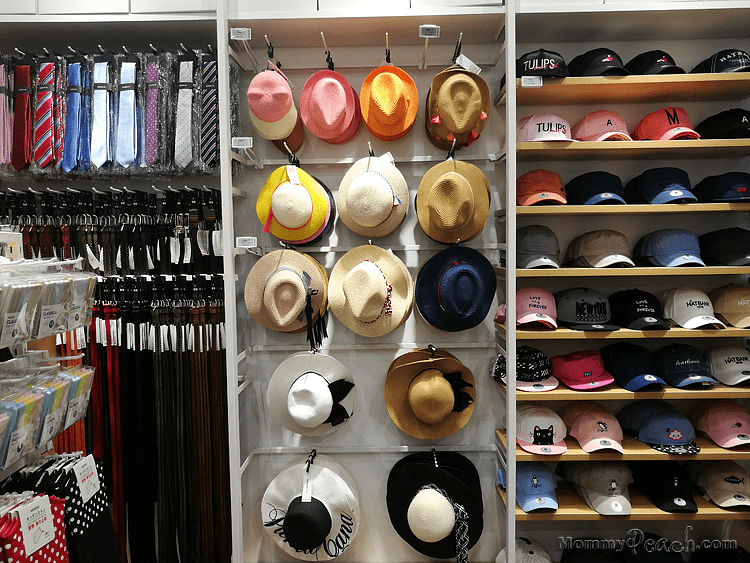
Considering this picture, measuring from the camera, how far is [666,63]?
7.18 ft

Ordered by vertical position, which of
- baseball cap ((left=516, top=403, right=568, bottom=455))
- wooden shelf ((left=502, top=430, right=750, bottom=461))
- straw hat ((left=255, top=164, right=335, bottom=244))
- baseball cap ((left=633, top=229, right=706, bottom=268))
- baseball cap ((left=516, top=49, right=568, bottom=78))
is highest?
baseball cap ((left=516, top=49, right=568, bottom=78))

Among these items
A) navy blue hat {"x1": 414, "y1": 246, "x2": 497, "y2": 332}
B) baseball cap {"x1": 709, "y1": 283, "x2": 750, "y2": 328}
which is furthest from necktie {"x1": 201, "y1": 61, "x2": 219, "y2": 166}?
baseball cap {"x1": 709, "y1": 283, "x2": 750, "y2": 328}

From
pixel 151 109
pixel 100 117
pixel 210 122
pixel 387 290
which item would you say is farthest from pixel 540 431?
pixel 100 117

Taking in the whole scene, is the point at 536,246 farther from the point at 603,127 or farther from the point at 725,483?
the point at 725,483

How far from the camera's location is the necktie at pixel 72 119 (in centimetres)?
225

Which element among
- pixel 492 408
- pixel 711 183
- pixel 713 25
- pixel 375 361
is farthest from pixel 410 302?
pixel 713 25

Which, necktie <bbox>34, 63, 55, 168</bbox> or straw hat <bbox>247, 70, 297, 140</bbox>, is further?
necktie <bbox>34, 63, 55, 168</bbox>

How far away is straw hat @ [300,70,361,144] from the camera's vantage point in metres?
2.19

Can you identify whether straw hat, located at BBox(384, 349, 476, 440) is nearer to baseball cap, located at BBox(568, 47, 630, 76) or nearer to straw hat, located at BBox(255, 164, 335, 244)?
straw hat, located at BBox(255, 164, 335, 244)

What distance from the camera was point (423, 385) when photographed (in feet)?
7.08

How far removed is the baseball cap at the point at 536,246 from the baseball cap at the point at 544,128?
1.39 feet

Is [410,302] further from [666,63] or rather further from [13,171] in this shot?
[13,171]

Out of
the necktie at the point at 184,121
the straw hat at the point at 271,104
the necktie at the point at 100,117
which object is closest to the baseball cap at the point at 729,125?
the straw hat at the point at 271,104

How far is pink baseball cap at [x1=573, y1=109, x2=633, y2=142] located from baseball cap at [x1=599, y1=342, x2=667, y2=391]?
1.02 m
